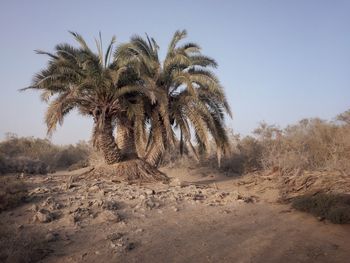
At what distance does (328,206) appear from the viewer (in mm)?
8406

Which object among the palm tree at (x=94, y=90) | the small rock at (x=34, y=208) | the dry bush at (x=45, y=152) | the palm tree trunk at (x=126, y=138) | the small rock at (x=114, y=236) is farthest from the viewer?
the dry bush at (x=45, y=152)

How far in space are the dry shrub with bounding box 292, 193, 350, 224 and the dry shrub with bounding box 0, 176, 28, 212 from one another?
7.31 m

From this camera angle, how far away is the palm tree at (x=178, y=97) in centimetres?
1466

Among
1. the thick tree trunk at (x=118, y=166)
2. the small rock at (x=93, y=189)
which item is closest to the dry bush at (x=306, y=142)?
the thick tree trunk at (x=118, y=166)

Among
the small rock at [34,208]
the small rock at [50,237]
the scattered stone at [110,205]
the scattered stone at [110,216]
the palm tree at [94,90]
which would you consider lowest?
the small rock at [50,237]

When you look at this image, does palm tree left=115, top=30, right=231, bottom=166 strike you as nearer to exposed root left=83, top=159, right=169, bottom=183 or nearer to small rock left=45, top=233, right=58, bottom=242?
exposed root left=83, top=159, right=169, bottom=183

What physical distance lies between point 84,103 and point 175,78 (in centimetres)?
409

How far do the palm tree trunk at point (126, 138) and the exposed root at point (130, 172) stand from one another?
2.94 feet

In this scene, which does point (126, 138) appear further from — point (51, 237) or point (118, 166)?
point (51, 237)

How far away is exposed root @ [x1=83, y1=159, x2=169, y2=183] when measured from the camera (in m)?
13.7

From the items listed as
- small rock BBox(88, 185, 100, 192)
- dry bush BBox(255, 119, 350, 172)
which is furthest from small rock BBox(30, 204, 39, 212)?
dry bush BBox(255, 119, 350, 172)

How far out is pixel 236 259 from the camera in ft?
19.6

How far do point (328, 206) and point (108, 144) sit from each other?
8791mm

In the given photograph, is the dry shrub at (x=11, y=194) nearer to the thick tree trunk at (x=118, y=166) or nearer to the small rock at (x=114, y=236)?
the small rock at (x=114, y=236)
